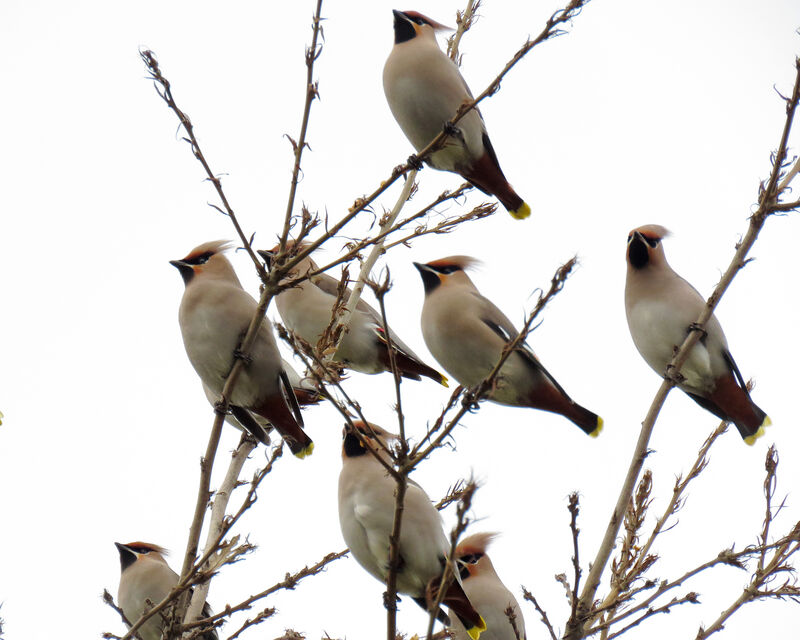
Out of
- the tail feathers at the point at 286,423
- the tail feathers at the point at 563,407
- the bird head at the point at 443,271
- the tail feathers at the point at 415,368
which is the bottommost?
the tail feathers at the point at 286,423

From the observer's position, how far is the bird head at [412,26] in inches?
188

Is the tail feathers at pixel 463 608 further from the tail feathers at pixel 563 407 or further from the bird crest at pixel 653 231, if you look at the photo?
the bird crest at pixel 653 231

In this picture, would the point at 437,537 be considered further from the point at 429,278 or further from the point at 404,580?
the point at 429,278

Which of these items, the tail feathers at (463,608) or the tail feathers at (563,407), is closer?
the tail feathers at (463,608)

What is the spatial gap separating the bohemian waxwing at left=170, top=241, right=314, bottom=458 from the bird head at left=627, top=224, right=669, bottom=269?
194 cm

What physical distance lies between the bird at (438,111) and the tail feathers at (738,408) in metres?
1.26

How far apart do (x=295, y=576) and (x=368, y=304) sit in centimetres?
291

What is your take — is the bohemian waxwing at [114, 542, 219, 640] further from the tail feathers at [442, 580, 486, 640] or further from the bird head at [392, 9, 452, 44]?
the bird head at [392, 9, 452, 44]

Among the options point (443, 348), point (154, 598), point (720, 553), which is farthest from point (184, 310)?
point (720, 553)

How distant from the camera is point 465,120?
438cm

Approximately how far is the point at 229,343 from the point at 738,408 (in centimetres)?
255

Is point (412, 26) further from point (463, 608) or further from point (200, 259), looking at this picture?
point (463, 608)

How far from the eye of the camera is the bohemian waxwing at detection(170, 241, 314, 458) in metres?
3.87

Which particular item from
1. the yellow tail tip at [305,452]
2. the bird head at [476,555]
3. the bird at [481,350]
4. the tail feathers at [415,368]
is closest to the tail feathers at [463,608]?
the yellow tail tip at [305,452]
